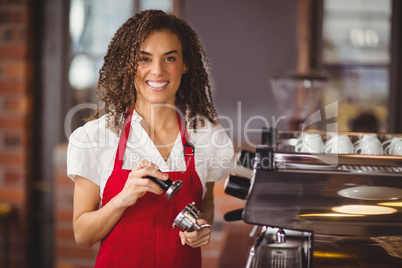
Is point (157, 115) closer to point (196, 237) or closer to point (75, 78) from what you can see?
point (196, 237)

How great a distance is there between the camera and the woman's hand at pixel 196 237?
1.17 metres

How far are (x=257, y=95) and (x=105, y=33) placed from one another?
1.10 meters

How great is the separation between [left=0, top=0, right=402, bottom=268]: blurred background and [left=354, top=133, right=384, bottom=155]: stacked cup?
1.38 meters

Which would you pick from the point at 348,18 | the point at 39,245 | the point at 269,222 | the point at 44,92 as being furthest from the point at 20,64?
the point at 348,18

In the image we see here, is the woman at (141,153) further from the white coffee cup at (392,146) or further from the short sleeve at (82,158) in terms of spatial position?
the white coffee cup at (392,146)

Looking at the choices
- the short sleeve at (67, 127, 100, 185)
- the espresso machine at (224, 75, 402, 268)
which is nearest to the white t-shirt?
the short sleeve at (67, 127, 100, 185)

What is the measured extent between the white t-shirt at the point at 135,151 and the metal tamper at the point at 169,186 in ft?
0.65

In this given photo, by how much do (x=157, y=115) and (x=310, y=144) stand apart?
0.46m

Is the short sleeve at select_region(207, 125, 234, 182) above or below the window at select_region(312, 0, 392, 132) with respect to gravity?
below

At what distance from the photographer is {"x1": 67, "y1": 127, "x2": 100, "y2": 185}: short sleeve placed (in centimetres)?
120

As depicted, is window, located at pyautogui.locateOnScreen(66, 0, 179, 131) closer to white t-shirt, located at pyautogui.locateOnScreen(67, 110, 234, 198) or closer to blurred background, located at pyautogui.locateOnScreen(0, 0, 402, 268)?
blurred background, located at pyautogui.locateOnScreen(0, 0, 402, 268)

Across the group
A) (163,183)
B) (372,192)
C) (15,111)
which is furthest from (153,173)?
(15,111)

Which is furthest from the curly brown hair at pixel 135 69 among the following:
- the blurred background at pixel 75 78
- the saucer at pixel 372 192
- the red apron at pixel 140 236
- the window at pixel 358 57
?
the window at pixel 358 57

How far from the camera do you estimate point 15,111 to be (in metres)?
2.72
